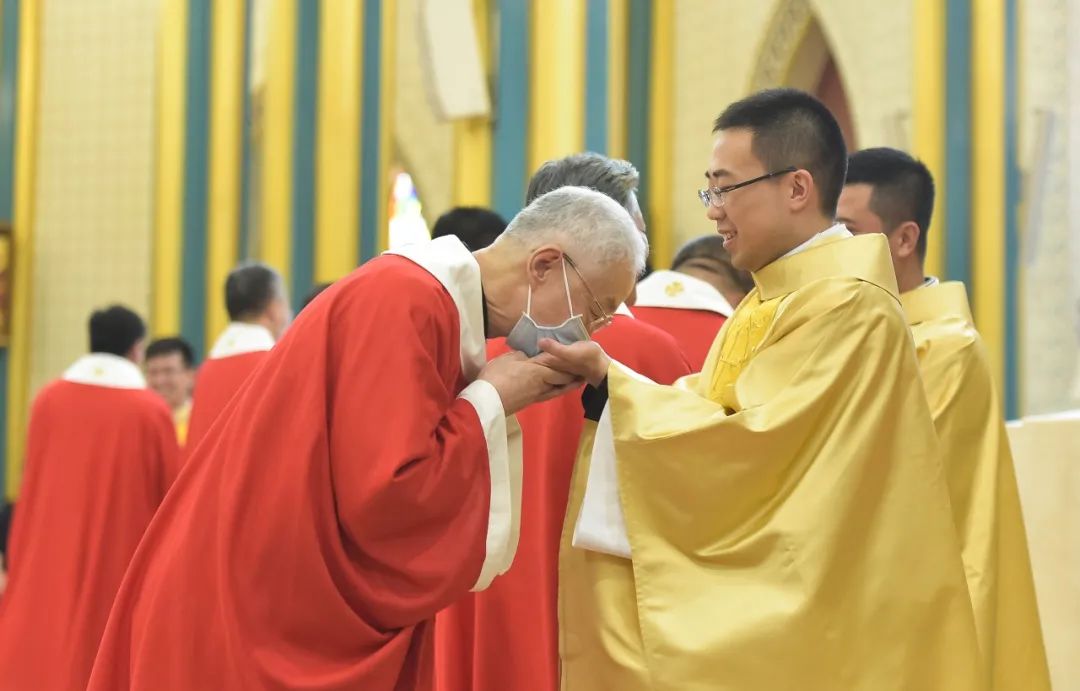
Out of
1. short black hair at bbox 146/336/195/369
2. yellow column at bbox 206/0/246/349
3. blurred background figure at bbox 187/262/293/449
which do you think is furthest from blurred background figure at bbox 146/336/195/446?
yellow column at bbox 206/0/246/349

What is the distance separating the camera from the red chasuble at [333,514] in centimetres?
218

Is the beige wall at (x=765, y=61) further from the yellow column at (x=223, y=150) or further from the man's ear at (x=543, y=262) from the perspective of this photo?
the man's ear at (x=543, y=262)

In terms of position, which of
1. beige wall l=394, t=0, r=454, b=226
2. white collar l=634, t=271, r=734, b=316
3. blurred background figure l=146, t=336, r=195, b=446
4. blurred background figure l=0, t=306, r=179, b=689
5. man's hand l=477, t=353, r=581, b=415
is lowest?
blurred background figure l=0, t=306, r=179, b=689

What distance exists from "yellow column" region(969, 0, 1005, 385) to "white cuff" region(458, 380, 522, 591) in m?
5.04

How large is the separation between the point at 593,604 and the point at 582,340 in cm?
46

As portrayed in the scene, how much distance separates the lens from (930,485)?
8.05 feet

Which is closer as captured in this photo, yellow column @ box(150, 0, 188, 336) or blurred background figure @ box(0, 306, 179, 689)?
blurred background figure @ box(0, 306, 179, 689)

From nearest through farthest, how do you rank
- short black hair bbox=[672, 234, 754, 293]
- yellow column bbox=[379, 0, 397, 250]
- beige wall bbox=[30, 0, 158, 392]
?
short black hair bbox=[672, 234, 754, 293], yellow column bbox=[379, 0, 397, 250], beige wall bbox=[30, 0, 158, 392]

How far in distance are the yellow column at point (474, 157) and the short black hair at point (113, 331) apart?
359 centimetres

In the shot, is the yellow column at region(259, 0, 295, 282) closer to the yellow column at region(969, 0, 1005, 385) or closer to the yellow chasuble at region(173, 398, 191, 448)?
the yellow chasuble at region(173, 398, 191, 448)

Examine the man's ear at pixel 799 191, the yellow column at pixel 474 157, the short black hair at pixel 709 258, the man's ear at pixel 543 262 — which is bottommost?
the man's ear at pixel 543 262

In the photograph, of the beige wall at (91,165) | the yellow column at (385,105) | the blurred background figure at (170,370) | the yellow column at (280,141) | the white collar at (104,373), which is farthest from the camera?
the beige wall at (91,165)

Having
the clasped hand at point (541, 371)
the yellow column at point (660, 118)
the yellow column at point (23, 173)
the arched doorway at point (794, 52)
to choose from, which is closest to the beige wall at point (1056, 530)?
the clasped hand at point (541, 371)

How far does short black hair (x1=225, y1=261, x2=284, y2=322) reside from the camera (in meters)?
5.21
